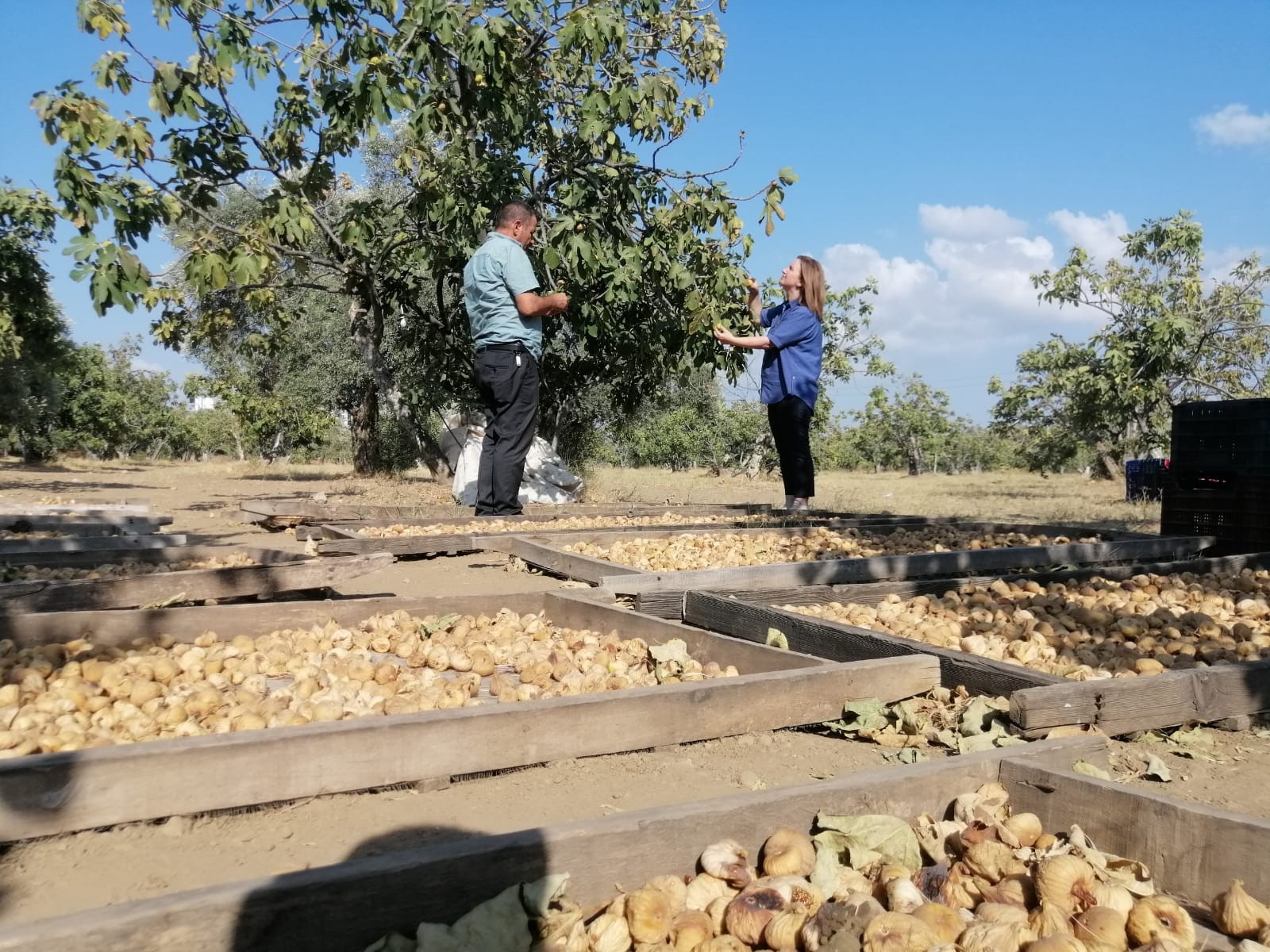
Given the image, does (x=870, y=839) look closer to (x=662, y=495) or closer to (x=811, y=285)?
(x=811, y=285)

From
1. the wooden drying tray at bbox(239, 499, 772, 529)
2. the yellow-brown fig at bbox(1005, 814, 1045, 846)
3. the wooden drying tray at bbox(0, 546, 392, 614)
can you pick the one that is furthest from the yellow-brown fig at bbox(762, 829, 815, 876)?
the wooden drying tray at bbox(239, 499, 772, 529)

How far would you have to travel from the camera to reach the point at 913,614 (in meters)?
3.72

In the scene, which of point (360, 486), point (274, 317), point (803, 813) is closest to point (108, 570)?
point (803, 813)

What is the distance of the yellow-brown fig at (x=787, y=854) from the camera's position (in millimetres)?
1546

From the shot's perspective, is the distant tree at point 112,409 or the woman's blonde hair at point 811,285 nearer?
the woman's blonde hair at point 811,285

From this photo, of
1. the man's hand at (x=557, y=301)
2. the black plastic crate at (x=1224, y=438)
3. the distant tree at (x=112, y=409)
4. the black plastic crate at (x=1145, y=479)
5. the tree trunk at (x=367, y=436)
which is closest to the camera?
the black plastic crate at (x=1224, y=438)

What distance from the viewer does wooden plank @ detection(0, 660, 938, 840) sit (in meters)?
1.67

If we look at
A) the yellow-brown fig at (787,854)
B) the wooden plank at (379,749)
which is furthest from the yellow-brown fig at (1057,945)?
the wooden plank at (379,749)

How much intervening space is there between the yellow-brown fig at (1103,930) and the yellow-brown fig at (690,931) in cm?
53

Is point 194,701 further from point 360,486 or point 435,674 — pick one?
point 360,486

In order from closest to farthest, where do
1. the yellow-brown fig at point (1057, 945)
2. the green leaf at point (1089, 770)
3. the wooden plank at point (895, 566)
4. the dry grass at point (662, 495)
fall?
the yellow-brown fig at point (1057, 945) < the green leaf at point (1089, 770) < the wooden plank at point (895, 566) < the dry grass at point (662, 495)

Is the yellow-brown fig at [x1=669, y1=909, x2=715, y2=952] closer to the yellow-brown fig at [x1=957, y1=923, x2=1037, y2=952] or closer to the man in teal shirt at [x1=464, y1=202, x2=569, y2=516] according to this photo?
the yellow-brown fig at [x1=957, y1=923, x2=1037, y2=952]

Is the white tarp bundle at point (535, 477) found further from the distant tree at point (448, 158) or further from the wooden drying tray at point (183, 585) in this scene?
the wooden drying tray at point (183, 585)

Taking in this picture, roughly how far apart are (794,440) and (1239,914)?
6287 mm
